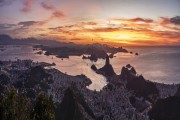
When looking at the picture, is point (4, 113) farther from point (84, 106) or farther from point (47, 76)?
point (47, 76)

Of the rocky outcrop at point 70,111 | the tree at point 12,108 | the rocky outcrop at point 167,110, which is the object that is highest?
the tree at point 12,108

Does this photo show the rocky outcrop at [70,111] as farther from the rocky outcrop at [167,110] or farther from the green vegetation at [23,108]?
the green vegetation at [23,108]

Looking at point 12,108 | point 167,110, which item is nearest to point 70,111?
point 167,110

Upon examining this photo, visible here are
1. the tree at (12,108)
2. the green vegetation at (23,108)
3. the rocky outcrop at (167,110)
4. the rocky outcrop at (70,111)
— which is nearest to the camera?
the green vegetation at (23,108)

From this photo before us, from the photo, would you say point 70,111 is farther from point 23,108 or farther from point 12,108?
point 12,108

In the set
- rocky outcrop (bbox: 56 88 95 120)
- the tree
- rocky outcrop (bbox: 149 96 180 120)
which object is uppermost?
the tree

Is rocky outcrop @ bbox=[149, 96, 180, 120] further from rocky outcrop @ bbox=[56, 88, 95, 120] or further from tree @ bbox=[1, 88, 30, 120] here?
tree @ bbox=[1, 88, 30, 120]

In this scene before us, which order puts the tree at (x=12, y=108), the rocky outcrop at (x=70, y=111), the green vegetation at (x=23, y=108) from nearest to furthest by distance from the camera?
1. the green vegetation at (x=23, y=108)
2. the tree at (x=12, y=108)
3. the rocky outcrop at (x=70, y=111)

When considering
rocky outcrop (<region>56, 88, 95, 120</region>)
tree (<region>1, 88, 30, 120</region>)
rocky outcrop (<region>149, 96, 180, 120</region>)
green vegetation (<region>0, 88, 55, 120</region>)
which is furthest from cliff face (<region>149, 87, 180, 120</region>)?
tree (<region>1, 88, 30, 120</region>)

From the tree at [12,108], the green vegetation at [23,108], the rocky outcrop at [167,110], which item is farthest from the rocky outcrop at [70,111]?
the tree at [12,108]

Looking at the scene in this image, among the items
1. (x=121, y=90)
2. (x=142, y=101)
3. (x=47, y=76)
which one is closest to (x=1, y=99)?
(x=142, y=101)

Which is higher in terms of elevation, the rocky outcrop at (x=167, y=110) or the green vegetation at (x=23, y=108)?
the green vegetation at (x=23, y=108)
